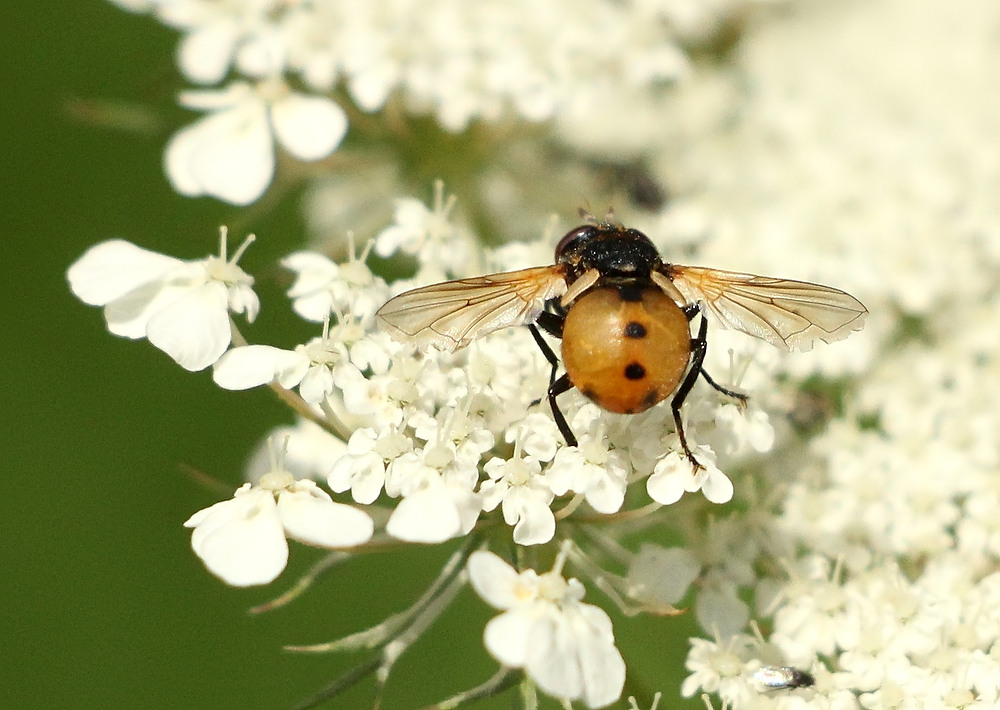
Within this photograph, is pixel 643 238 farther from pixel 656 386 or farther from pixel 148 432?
pixel 148 432

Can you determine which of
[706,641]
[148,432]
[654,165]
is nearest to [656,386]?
[706,641]

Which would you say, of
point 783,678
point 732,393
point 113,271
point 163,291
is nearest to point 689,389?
point 732,393

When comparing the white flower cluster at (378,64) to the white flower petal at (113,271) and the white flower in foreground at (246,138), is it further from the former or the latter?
the white flower petal at (113,271)

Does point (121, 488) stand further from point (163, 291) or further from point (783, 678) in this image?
point (783, 678)

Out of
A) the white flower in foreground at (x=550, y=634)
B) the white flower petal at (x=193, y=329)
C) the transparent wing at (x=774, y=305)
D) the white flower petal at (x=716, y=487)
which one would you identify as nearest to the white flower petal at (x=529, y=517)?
the white flower in foreground at (x=550, y=634)

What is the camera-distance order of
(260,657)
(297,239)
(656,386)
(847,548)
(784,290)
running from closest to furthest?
(656,386) < (784,290) < (847,548) < (260,657) < (297,239)

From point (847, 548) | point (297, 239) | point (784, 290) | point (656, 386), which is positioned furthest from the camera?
point (297, 239)
